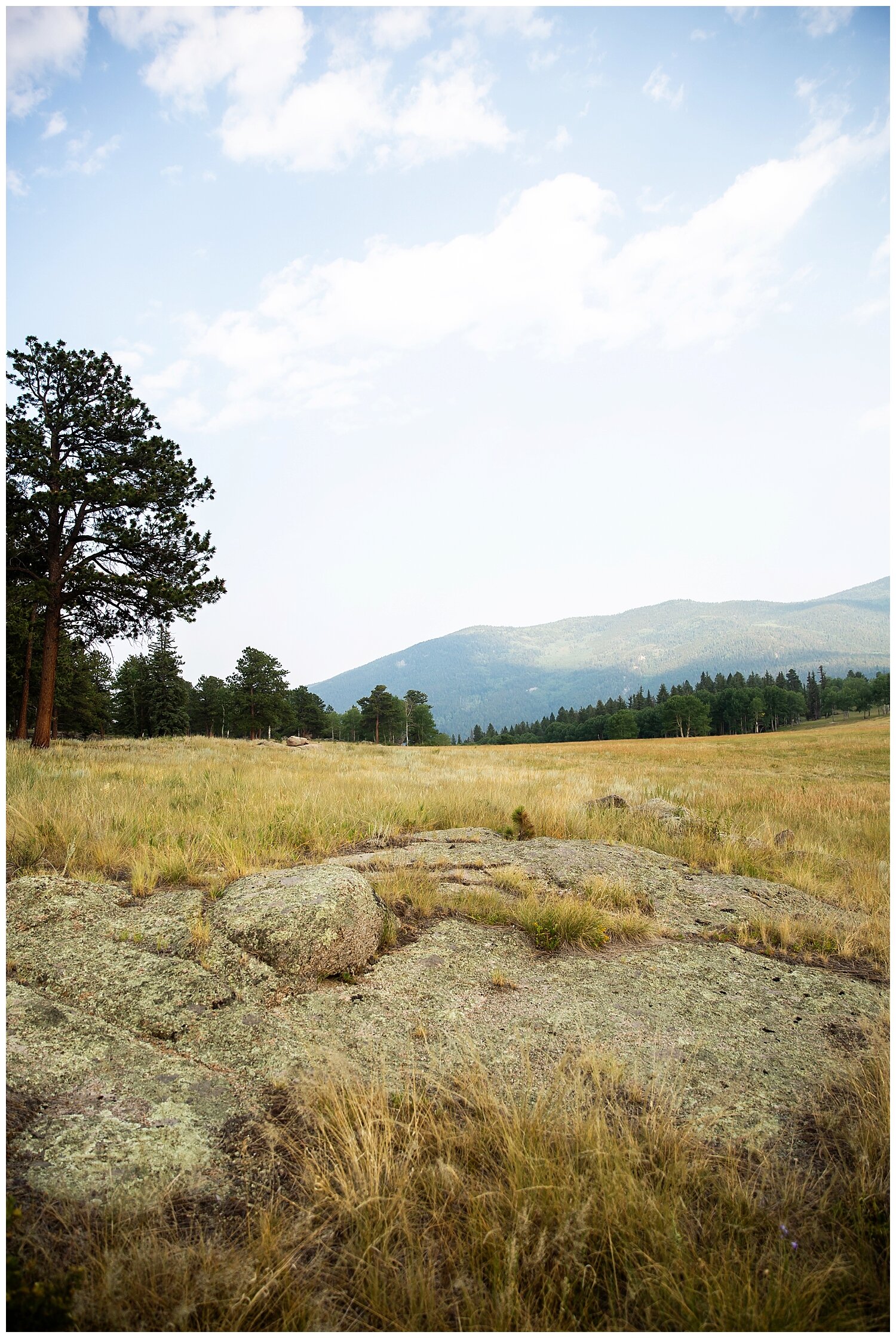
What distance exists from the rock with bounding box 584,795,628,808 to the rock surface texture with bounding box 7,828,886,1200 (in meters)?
6.04

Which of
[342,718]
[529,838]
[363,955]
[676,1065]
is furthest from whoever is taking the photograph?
[342,718]

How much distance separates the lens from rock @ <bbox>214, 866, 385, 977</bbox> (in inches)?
151

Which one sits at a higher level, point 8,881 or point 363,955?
point 8,881

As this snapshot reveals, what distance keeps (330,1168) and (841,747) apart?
54620 millimetres

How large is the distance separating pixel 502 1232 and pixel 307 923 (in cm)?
239

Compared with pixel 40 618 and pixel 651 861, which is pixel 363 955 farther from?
pixel 40 618

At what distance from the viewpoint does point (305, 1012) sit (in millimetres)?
3361

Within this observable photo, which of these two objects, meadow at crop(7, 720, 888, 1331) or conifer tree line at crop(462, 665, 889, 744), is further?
conifer tree line at crop(462, 665, 889, 744)

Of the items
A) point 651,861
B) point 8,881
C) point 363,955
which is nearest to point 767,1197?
point 363,955

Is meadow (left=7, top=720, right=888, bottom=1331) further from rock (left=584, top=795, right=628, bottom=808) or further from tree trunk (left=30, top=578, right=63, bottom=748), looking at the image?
tree trunk (left=30, top=578, right=63, bottom=748)

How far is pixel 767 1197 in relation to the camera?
210 cm

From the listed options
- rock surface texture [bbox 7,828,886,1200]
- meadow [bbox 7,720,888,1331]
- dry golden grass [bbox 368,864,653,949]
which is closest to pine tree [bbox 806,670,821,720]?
dry golden grass [bbox 368,864,653,949]

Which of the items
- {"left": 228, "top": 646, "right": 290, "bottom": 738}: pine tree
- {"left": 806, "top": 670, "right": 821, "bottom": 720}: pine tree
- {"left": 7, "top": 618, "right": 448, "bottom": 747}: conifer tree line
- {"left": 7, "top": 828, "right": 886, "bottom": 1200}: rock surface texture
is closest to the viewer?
{"left": 7, "top": 828, "right": 886, "bottom": 1200}: rock surface texture

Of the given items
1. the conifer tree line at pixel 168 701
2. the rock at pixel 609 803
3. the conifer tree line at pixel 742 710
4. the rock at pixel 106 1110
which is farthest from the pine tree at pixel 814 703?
the rock at pixel 106 1110
